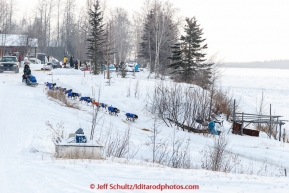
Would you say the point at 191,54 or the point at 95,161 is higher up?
the point at 191,54

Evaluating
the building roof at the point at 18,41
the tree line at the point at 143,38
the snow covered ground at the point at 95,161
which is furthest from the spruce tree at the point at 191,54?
the building roof at the point at 18,41

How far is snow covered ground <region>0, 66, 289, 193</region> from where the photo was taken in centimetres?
730

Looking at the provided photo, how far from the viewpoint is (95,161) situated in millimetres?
9117

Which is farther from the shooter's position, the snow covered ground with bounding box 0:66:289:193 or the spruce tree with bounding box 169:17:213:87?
the spruce tree with bounding box 169:17:213:87

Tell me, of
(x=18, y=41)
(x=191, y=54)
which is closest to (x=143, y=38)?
(x=191, y=54)

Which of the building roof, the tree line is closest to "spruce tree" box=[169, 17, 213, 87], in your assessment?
the tree line

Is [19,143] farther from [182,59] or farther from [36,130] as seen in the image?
[182,59]

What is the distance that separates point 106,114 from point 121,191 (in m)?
14.9

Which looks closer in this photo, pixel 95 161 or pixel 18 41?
pixel 95 161

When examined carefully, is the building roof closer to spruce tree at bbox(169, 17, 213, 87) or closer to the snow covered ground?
spruce tree at bbox(169, 17, 213, 87)

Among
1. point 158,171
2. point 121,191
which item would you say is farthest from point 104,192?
point 158,171

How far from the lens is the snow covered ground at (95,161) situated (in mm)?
7304

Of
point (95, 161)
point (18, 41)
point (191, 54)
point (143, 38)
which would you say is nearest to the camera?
point (95, 161)

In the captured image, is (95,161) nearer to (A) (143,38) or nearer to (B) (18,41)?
(A) (143,38)
